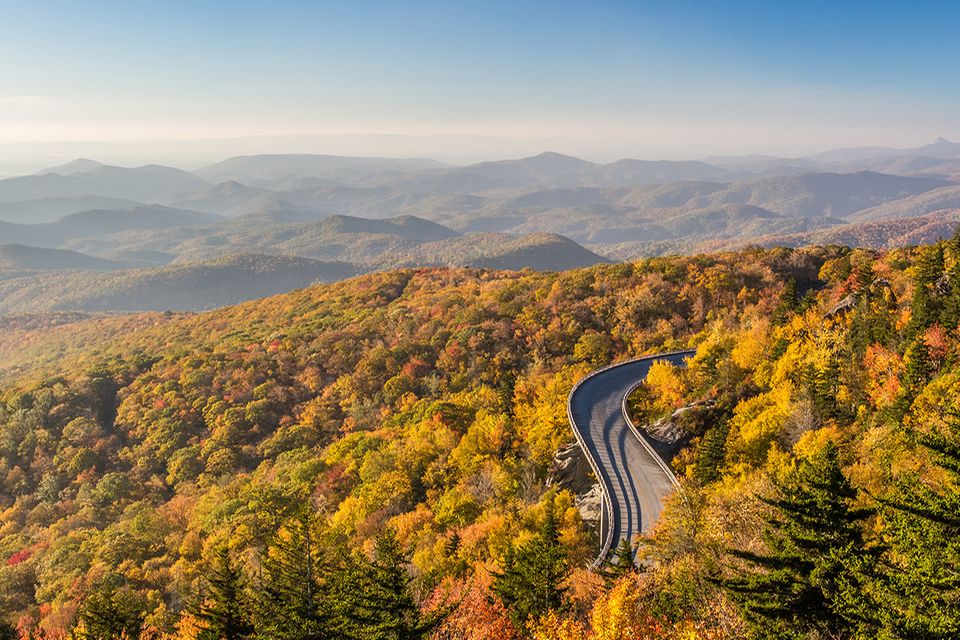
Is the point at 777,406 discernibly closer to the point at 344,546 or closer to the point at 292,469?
the point at 344,546

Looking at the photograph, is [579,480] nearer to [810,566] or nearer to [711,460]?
[711,460]

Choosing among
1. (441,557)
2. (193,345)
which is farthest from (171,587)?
(193,345)

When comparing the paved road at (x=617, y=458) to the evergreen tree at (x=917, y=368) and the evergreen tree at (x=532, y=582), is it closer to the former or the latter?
the evergreen tree at (x=532, y=582)

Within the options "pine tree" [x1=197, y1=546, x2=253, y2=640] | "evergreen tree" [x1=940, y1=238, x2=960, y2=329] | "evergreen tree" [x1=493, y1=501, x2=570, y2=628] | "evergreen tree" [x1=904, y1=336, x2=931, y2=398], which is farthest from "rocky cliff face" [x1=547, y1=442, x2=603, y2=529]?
"evergreen tree" [x1=940, y1=238, x2=960, y2=329]

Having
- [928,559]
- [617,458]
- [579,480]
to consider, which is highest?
[928,559]

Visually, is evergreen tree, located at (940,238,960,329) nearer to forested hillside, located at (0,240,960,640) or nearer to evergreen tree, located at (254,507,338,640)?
forested hillside, located at (0,240,960,640)

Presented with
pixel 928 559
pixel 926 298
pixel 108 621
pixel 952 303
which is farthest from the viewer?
pixel 926 298

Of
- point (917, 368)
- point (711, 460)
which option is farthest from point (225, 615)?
point (917, 368)
